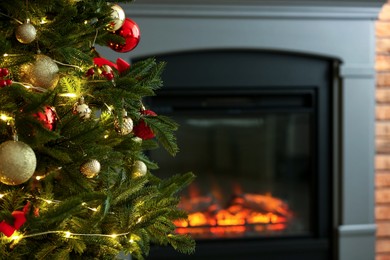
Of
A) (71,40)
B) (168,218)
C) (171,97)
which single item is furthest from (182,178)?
(171,97)

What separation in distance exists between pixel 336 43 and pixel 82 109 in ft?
5.73

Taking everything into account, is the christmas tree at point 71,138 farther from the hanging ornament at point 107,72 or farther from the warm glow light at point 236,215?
the warm glow light at point 236,215

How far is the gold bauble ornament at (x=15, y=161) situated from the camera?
42.9 inches

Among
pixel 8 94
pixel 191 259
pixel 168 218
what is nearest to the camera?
pixel 8 94

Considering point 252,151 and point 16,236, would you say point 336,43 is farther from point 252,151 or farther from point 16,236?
point 16,236

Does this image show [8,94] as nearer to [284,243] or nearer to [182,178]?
[182,178]

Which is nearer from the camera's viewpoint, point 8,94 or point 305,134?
point 8,94

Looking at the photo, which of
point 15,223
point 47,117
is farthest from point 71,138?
point 15,223

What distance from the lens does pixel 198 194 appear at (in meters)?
2.79

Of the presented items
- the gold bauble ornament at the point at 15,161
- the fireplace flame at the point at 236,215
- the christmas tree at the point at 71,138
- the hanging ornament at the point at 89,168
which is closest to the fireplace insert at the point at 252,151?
the fireplace flame at the point at 236,215

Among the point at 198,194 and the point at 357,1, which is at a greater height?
the point at 357,1

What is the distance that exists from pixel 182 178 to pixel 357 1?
1560 millimetres

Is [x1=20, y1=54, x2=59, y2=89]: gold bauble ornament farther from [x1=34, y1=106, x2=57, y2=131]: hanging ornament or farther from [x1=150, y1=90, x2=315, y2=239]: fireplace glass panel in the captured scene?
[x1=150, y1=90, x2=315, y2=239]: fireplace glass panel

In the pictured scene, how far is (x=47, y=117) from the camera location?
1.18 m
